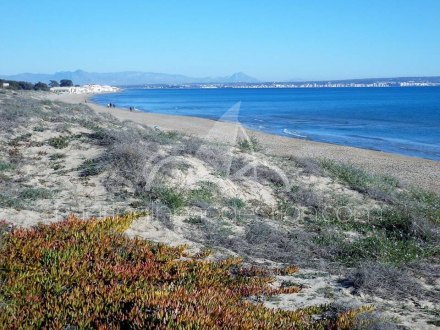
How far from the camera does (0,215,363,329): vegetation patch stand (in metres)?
4.74

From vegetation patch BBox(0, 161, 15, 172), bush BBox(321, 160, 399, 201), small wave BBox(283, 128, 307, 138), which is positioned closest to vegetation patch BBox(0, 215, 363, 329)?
vegetation patch BBox(0, 161, 15, 172)

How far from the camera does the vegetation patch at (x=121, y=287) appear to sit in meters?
4.74

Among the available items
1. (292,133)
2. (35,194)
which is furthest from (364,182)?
(292,133)

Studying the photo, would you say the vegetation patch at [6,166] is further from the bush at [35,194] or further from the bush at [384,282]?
the bush at [384,282]

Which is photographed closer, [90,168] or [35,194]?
[35,194]

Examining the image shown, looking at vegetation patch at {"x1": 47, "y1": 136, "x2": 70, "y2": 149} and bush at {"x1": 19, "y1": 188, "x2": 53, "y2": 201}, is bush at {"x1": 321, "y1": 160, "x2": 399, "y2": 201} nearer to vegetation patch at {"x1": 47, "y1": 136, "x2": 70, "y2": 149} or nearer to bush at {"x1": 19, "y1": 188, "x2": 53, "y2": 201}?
bush at {"x1": 19, "y1": 188, "x2": 53, "y2": 201}

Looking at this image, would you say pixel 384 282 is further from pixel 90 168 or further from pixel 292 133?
pixel 292 133

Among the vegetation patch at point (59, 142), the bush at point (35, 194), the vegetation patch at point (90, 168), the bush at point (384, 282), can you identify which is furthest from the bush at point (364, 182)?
the vegetation patch at point (59, 142)

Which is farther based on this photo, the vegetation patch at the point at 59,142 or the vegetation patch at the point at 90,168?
the vegetation patch at the point at 59,142

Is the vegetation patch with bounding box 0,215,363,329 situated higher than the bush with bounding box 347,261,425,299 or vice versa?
the vegetation patch with bounding box 0,215,363,329

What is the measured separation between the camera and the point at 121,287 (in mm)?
5535

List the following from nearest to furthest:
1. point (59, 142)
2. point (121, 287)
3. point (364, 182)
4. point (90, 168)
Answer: point (121, 287), point (90, 168), point (364, 182), point (59, 142)

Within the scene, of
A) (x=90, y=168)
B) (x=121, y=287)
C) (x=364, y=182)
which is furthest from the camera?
(x=364, y=182)

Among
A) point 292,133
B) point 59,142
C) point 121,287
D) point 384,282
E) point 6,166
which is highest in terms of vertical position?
point 59,142
